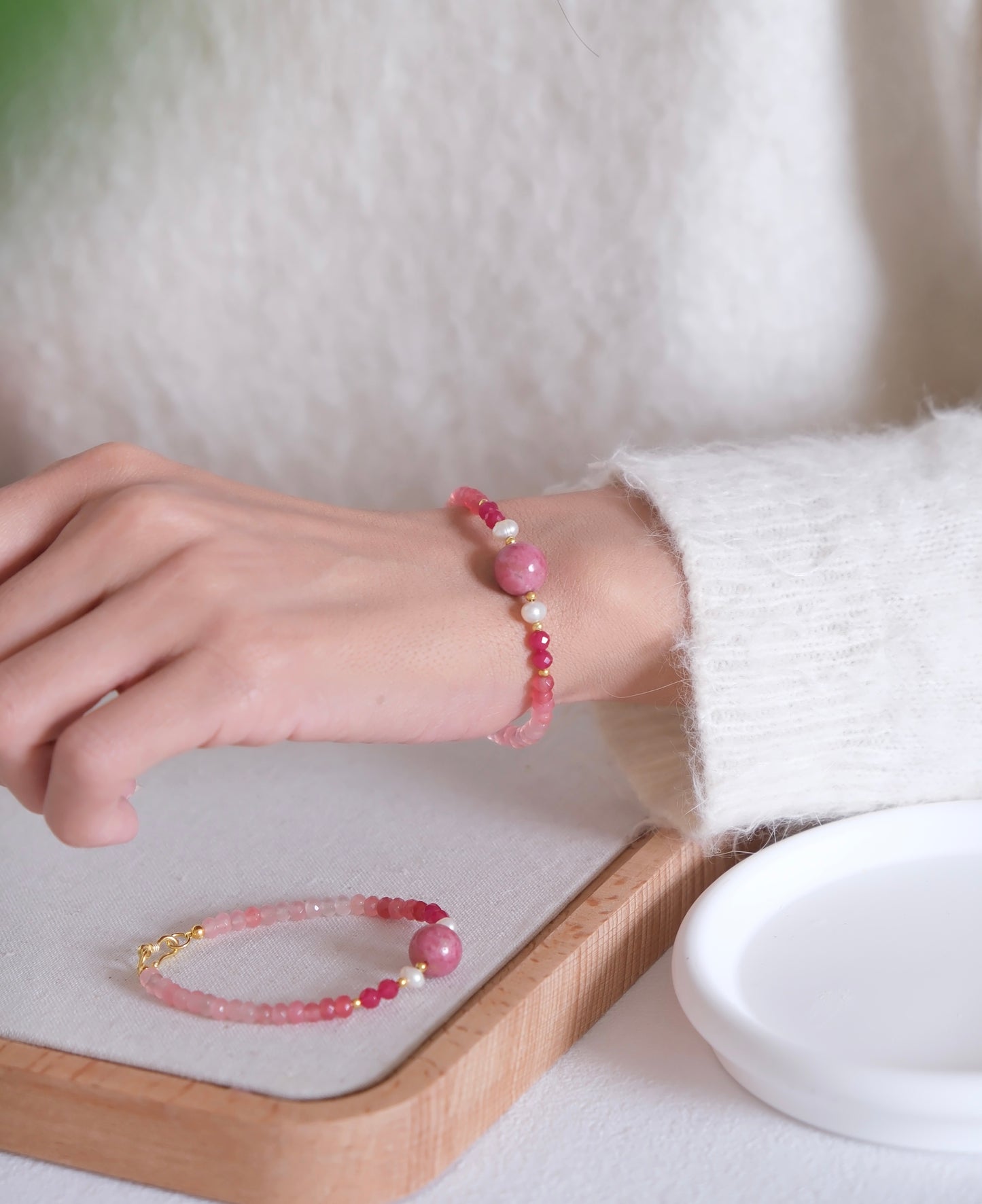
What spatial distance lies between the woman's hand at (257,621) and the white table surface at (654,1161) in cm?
12

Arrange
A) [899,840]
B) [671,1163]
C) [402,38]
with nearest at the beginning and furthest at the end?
1. [671,1163]
2. [899,840]
3. [402,38]

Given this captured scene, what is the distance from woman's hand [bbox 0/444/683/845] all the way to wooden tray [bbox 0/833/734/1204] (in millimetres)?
74

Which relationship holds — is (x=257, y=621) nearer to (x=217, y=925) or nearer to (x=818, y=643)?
(x=217, y=925)

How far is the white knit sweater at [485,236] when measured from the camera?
2.16ft

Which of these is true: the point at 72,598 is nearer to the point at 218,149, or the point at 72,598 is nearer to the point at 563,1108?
the point at 563,1108

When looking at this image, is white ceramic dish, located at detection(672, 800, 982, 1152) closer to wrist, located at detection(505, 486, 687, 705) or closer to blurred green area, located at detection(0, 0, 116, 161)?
wrist, located at detection(505, 486, 687, 705)

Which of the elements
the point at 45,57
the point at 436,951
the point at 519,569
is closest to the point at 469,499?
the point at 519,569

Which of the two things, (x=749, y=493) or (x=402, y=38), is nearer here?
(x=749, y=493)

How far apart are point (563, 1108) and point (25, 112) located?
631 mm

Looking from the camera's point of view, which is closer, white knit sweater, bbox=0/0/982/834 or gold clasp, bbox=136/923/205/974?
gold clasp, bbox=136/923/205/974

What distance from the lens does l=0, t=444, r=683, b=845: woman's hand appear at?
38 cm

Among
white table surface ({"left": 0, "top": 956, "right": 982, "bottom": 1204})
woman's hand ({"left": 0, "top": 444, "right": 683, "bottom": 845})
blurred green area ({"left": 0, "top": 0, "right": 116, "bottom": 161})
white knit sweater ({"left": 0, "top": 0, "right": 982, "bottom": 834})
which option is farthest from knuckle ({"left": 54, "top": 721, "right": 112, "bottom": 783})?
blurred green area ({"left": 0, "top": 0, "right": 116, "bottom": 161})

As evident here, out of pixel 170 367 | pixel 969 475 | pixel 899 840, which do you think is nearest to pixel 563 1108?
pixel 899 840

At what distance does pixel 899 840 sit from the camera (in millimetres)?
475
